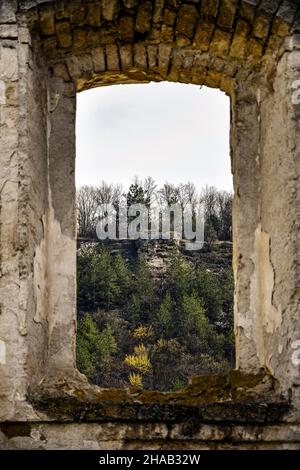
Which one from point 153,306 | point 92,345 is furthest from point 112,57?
point 153,306

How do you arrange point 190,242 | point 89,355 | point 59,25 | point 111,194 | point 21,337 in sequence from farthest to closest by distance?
1. point 190,242
2. point 111,194
3. point 89,355
4. point 59,25
5. point 21,337

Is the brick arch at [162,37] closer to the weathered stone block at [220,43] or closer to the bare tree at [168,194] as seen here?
the weathered stone block at [220,43]

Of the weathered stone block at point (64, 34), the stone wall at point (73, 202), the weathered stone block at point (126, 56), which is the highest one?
the weathered stone block at point (64, 34)

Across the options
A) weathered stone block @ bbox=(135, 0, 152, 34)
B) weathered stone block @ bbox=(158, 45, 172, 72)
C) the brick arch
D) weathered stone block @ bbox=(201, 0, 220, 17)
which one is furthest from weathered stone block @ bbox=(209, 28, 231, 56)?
weathered stone block @ bbox=(135, 0, 152, 34)

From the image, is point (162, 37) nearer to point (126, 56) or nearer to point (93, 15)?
point (126, 56)

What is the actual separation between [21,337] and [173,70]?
1758 millimetres

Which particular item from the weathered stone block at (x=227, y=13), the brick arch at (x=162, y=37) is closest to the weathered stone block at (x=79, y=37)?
the brick arch at (x=162, y=37)

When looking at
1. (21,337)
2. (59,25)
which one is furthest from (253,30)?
(21,337)

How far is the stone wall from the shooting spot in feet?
11.5

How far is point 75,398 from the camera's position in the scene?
3615 millimetres

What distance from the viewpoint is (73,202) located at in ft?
13.1

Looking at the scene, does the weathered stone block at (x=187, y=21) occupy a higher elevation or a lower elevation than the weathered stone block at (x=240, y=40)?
higher

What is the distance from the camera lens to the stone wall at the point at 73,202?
3.51 meters
